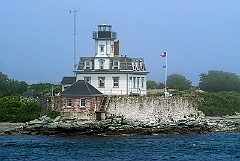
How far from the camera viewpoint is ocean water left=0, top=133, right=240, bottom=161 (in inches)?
1451

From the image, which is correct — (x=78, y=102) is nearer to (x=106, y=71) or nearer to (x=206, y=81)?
(x=106, y=71)

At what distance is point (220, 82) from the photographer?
313 ft

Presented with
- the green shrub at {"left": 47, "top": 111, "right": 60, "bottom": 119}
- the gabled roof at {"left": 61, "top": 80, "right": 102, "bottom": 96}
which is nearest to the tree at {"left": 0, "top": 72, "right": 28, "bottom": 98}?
the green shrub at {"left": 47, "top": 111, "right": 60, "bottom": 119}

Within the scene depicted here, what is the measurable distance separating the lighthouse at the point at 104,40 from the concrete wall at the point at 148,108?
22.1 ft

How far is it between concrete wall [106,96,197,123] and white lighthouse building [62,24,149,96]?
9.15 feet

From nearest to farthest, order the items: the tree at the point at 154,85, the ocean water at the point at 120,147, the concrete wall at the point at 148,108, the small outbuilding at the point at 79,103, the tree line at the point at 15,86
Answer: the ocean water at the point at 120,147 < the small outbuilding at the point at 79,103 < the concrete wall at the point at 148,108 < the tree line at the point at 15,86 < the tree at the point at 154,85

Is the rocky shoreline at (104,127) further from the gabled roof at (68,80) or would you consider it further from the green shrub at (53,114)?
the gabled roof at (68,80)

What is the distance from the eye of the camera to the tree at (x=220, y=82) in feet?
312

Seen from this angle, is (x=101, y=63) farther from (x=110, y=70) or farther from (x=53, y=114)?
(x=53, y=114)

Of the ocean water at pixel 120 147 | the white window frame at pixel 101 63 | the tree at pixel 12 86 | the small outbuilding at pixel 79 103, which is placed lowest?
the ocean water at pixel 120 147

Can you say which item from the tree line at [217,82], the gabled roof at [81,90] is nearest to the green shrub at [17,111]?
the gabled roof at [81,90]

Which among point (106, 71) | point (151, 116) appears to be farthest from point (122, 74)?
point (151, 116)

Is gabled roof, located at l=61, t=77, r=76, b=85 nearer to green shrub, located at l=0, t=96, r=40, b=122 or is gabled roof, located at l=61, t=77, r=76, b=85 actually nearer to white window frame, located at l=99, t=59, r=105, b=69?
white window frame, located at l=99, t=59, r=105, b=69

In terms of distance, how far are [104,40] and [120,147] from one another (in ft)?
54.6
